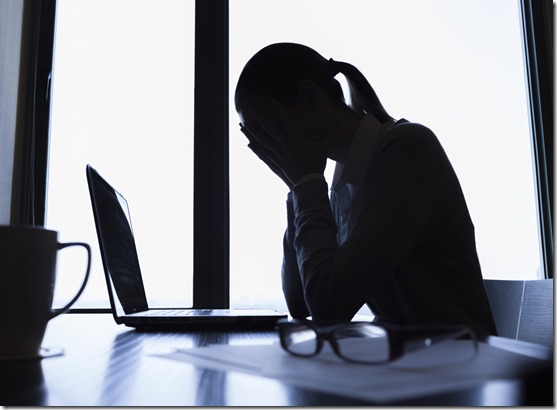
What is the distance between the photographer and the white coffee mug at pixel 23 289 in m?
0.45

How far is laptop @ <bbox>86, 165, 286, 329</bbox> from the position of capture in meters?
0.81

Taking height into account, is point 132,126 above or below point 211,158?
above

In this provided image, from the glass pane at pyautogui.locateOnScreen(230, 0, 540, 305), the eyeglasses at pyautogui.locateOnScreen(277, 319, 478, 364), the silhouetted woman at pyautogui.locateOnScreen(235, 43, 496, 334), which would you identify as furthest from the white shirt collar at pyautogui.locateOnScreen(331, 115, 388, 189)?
the glass pane at pyautogui.locateOnScreen(230, 0, 540, 305)

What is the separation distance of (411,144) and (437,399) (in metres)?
0.70

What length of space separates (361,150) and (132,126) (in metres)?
1.24

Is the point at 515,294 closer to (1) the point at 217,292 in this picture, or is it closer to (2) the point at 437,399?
(2) the point at 437,399

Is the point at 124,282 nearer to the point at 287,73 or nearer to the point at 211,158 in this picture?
the point at 287,73

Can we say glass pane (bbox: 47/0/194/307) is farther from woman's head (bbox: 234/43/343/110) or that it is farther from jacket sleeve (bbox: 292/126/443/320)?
jacket sleeve (bbox: 292/126/443/320)

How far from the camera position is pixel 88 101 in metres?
2.05

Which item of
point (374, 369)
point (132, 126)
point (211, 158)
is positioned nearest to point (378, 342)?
point (374, 369)

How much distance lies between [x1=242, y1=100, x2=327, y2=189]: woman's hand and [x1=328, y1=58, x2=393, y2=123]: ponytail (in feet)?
0.48

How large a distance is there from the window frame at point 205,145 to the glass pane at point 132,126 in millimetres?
43

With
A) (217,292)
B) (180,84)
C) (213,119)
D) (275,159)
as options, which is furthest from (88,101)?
(275,159)

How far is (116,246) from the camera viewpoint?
97cm
